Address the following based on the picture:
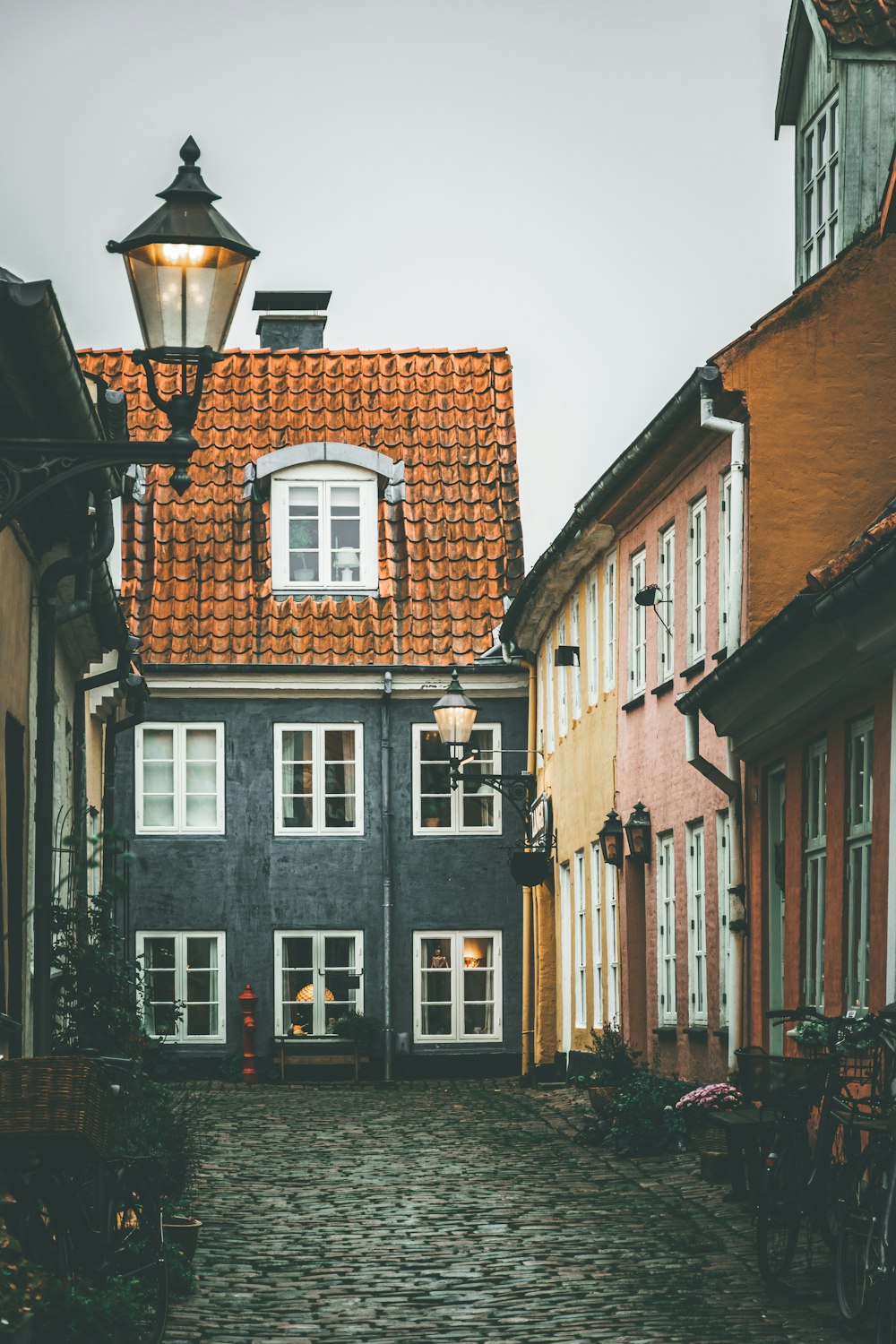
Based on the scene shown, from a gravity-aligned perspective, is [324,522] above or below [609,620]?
above

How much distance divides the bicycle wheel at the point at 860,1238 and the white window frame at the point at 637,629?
1131 cm

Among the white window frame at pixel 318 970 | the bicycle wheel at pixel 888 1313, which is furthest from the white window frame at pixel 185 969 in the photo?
the bicycle wheel at pixel 888 1313

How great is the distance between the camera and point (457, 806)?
94.7 ft

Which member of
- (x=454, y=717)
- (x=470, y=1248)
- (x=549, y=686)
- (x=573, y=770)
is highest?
(x=549, y=686)

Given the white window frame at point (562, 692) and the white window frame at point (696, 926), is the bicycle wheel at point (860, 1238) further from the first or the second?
the white window frame at point (562, 692)

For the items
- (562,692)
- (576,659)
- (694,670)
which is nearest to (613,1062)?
(694,670)

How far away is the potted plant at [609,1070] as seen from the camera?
18.1m

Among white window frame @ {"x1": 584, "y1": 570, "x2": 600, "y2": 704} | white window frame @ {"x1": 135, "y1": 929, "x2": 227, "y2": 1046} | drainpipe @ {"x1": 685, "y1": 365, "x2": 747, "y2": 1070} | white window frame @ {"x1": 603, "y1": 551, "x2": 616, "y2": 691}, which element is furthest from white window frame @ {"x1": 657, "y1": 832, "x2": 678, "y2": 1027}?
white window frame @ {"x1": 135, "y1": 929, "x2": 227, "y2": 1046}

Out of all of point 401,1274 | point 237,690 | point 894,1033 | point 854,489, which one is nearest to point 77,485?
point 401,1274

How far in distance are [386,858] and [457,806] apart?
1.21 metres

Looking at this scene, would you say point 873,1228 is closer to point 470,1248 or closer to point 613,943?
point 470,1248

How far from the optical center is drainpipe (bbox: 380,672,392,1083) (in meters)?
28.1

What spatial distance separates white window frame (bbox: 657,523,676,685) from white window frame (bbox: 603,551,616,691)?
224 cm

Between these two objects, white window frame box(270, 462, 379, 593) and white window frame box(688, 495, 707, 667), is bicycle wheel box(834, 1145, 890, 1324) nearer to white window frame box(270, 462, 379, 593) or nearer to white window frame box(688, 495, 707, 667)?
white window frame box(688, 495, 707, 667)
